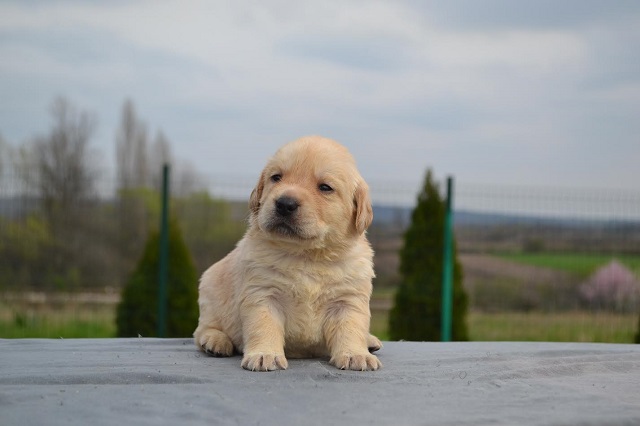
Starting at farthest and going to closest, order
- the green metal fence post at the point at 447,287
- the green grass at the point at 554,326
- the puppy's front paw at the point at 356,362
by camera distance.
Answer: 1. the green grass at the point at 554,326
2. the green metal fence post at the point at 447,287
3. the puppy's front paw at the point at 356,362

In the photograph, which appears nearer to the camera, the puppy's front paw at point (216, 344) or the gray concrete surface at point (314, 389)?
the gray concrete surface at point (314, 389)

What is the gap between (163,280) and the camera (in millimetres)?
9023

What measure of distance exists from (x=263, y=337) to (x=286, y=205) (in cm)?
71

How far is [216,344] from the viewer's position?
4156 millimetres

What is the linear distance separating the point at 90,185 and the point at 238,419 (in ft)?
29.4

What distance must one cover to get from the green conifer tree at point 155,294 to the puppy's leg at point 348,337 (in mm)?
5373

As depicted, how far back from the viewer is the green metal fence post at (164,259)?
9.00 m

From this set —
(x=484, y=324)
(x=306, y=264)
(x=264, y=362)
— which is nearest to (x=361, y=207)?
(x=306, y=264)

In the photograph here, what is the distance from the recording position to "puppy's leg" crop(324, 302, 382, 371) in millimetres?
3730

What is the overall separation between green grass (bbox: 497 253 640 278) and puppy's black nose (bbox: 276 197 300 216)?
8.32m

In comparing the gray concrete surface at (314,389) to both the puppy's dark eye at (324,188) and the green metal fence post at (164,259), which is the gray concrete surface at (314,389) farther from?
the green metal fence post at (164,259)

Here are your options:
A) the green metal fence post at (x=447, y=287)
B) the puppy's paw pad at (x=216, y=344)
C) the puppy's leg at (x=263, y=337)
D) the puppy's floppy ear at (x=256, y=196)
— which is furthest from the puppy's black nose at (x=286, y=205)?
the green metal fence post at (x=447, y=287)

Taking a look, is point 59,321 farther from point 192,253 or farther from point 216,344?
point 216,344

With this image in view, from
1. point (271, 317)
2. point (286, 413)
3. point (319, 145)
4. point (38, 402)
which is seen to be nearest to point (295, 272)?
point (271, 317)
